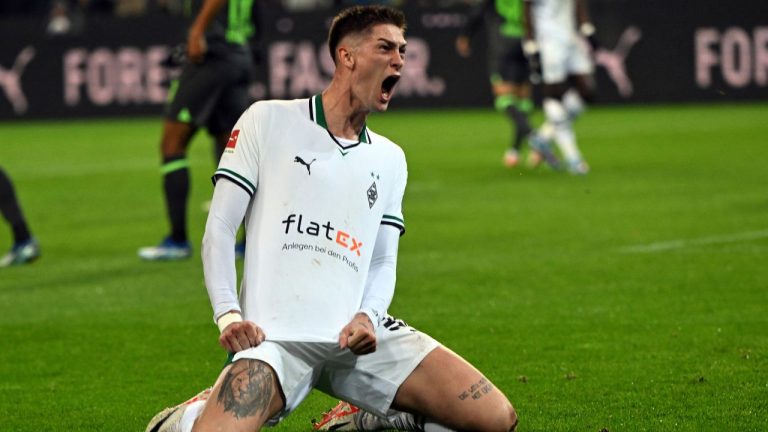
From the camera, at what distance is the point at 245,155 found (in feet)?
16.7

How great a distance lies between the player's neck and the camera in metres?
5.19

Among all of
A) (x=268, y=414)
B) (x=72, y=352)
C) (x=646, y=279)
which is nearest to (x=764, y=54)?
(x=646, y=279)

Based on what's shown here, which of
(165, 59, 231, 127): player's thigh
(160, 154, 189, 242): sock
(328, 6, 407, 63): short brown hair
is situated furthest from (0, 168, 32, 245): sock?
(328, 6, 407, 63): short brown hair

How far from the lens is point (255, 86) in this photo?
2436 centimetres

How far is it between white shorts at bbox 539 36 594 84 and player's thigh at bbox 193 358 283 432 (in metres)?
11.5

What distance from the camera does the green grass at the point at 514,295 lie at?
20.4 feet

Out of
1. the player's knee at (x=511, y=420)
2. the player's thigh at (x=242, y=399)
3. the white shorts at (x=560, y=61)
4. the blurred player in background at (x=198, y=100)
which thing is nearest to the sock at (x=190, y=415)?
the player's thigh at (x=242, y=399)

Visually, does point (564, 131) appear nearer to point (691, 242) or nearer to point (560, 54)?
point (560, 54)

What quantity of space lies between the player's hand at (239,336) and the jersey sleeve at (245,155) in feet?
1.56

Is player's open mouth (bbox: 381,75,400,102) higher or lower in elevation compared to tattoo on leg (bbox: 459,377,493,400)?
higher

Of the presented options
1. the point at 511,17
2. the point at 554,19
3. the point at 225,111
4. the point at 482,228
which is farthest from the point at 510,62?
the point at 225,111

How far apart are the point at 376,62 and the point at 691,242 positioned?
5809mm

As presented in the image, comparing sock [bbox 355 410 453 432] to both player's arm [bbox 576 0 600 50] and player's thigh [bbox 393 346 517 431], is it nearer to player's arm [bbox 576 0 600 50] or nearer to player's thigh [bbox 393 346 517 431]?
player's thigh [bbox 393 346 517 431]

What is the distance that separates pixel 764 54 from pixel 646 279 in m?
14.7
